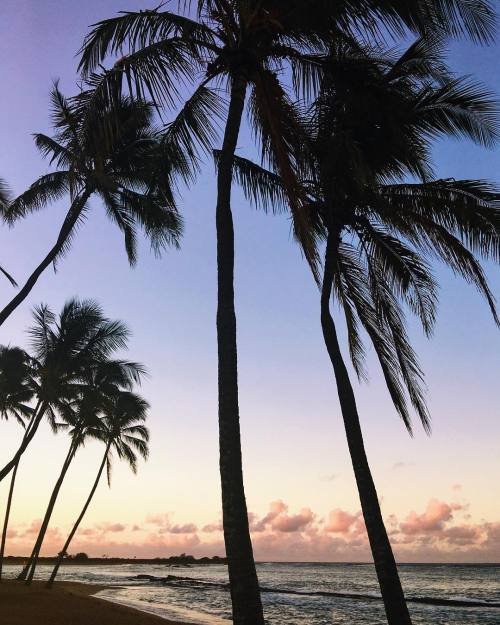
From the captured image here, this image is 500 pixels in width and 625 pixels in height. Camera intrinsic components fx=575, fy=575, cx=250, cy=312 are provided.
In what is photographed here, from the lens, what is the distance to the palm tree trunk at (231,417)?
19.5 ft

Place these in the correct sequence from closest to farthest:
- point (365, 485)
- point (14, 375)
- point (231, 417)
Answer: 1. point (231, 417)
2. point (365, 485)
3. point (14, 375)

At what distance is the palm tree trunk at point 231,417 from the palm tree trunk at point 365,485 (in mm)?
2842

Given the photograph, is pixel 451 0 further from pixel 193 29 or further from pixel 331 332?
pixel 331 332

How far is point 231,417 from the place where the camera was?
6621 millimetres

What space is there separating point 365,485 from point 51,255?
1114 cm

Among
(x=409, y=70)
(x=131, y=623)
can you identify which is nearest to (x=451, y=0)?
(x=409, y=70)

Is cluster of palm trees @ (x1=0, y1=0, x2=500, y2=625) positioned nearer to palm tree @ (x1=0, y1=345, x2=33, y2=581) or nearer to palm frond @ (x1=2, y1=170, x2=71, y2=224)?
palm frond @ (x1=2, y1=170, x2=71, y2=224)

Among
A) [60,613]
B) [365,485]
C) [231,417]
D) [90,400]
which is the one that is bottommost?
[60,613]

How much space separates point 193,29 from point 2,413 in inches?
931

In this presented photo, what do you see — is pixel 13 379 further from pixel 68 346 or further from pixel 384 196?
pixel 384 196

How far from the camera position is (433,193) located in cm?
1047

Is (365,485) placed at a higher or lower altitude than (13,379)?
lower

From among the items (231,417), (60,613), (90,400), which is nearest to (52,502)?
(90,400)

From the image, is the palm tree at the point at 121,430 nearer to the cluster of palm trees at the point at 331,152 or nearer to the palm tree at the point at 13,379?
the palm tree at the point at 13,379
